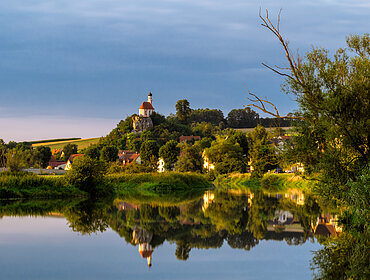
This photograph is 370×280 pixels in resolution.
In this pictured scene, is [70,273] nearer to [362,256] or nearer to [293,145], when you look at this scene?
[362,256]

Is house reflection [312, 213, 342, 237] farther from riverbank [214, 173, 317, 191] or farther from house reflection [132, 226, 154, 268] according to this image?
riverbank [214, 173, 317, 191]

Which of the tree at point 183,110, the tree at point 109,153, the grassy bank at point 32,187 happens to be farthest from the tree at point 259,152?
the tree at point 183,110

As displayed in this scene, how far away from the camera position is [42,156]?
433 ft

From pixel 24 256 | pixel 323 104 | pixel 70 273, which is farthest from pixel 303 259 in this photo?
pixel 323 104

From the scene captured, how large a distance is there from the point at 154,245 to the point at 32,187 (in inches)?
903

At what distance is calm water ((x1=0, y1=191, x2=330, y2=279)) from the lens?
34.9 ft

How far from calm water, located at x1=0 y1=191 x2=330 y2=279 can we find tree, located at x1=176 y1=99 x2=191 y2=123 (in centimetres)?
15207

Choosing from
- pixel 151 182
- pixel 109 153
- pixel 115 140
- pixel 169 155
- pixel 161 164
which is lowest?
pixel 151 182

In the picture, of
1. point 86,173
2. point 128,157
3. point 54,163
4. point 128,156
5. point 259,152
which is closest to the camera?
point 86,173

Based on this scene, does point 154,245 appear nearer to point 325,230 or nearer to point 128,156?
point 325,230

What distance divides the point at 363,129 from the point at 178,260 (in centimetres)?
1086

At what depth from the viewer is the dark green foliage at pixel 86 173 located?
3702 centimetres

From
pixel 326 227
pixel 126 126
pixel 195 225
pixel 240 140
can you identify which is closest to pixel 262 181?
pixel 240 140

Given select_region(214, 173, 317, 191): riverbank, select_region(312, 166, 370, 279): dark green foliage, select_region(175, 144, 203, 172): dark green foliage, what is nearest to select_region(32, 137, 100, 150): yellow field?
select_region(175, 144, 203, 172): dark green foliage
